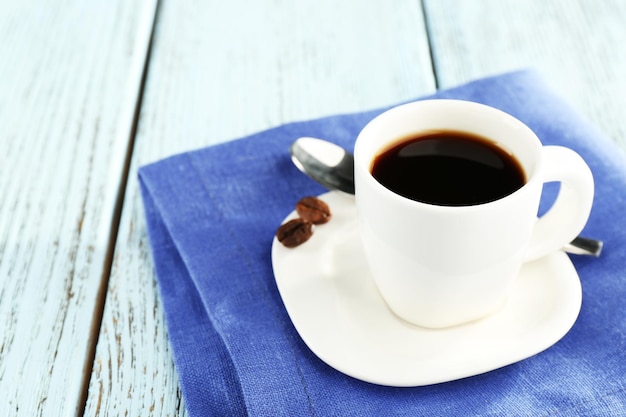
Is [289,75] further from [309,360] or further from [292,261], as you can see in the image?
[309,360]

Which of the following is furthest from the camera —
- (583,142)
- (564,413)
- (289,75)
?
(289,75)

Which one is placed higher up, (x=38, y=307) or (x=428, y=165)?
(x=428, y=165)

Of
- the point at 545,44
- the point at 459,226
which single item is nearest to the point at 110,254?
the point at 459,226

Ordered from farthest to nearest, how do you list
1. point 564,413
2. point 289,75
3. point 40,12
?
point 40,12 < point 289,75 < point 564,413

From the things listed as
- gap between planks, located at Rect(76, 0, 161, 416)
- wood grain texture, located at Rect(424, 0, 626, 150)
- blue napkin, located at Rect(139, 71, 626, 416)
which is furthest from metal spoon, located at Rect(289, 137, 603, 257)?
wood grain texture, located at Rect(424, 0, 626, 150)

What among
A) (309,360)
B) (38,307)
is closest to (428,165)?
(309,360)
